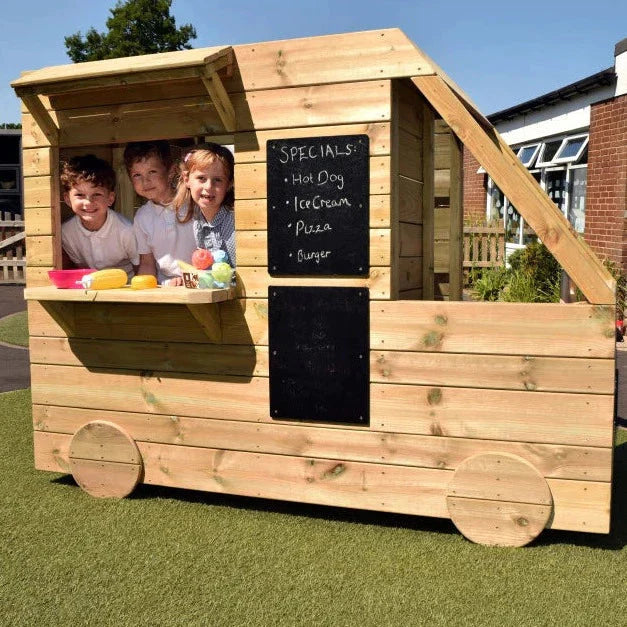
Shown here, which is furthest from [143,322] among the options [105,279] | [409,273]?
[409,273]

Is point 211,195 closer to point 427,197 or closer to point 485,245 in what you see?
point 427,197

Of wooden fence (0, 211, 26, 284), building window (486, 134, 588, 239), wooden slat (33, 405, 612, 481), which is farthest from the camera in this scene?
wooden fence (0, 211, 26, 284)

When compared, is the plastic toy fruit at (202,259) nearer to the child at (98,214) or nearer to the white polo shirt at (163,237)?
the white polo shirt at (163,237)

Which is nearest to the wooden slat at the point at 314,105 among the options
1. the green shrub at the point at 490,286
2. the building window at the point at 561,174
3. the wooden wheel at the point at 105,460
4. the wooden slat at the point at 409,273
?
the wooden slat at the point at 409,273

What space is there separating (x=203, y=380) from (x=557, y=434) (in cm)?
188

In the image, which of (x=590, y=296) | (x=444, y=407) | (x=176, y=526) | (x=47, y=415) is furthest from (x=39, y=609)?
(x=590, y=296)

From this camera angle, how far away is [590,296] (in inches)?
139

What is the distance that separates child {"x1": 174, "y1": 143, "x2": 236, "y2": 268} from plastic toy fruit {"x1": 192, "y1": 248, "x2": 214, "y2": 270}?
83 millimetres

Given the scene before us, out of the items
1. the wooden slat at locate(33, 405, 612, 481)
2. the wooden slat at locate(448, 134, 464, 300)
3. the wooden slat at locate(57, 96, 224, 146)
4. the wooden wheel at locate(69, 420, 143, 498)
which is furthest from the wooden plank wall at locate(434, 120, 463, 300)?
the wooden wheel at locate(69, 420, 143, 498)

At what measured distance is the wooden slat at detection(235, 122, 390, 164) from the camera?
3811 mm

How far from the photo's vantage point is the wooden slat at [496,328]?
11.6 ft

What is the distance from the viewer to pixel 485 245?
14648 millimetres

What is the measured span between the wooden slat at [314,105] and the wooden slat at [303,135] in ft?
0.08

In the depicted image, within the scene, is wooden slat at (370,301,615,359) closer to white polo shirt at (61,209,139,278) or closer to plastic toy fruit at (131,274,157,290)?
plastic toy fruit at (131,274,157,290)
